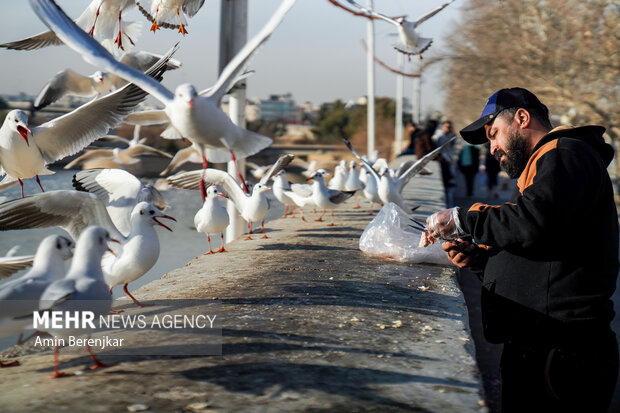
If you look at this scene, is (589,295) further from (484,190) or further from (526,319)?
(484,190)

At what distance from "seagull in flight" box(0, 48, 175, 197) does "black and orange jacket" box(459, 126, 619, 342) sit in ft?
9.26

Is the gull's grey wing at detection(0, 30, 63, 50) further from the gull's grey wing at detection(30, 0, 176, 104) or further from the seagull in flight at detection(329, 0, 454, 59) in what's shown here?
the seagull in flight at detection(329, 0, 454, 59)

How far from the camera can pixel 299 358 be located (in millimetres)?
3068

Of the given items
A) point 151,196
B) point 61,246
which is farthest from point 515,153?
point 151,196

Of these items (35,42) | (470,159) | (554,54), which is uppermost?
(554,54)

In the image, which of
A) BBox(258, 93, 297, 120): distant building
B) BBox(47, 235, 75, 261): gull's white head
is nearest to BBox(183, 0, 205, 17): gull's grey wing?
BBox(47, 235, 75, 261): gull's white head

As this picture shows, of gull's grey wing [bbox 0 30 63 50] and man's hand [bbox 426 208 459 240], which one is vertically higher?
gull's grey wing [bbox 0 30 63 50]

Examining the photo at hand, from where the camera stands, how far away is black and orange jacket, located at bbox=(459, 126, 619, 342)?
2629mm

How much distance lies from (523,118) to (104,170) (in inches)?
128

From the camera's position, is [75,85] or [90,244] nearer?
[90,244]

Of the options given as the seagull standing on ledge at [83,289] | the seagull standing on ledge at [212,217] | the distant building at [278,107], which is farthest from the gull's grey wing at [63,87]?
the distant building at [278,107]

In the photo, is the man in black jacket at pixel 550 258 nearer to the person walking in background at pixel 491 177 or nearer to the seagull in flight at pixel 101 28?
the seagull in flight at pixel 101 28

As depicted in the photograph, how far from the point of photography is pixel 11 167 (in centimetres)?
511

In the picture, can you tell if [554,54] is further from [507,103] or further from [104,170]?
[507,103]
